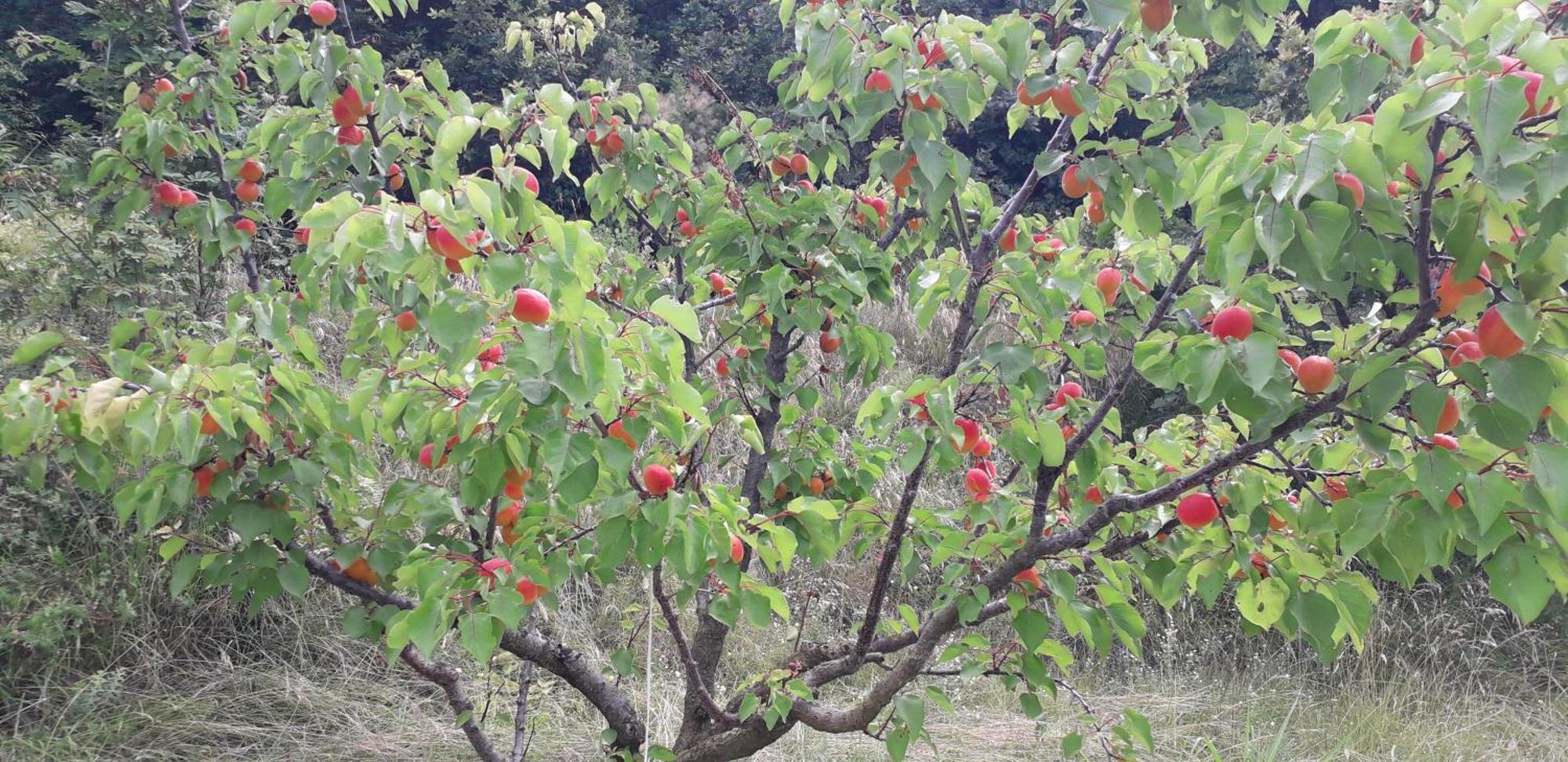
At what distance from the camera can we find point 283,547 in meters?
1.61

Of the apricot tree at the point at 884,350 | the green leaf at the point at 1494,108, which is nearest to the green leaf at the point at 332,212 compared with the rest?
the apricot tree at the point at 884,350

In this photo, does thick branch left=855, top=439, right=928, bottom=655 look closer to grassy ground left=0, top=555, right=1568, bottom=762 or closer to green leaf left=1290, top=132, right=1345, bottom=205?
green leaf left=1290, top=132, right=1345, bottom=205

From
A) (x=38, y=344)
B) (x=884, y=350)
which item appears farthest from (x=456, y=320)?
(x=884, y=350)

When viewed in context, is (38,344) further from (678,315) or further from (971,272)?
(971,272)

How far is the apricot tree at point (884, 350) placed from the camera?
928 millimetres

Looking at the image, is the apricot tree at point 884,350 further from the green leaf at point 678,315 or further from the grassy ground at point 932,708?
the grassy ground at point 932,708

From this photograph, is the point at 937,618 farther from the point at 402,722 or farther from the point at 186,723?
the point at 186,723

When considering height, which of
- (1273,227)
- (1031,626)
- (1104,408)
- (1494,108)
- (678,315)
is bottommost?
(1031,626)

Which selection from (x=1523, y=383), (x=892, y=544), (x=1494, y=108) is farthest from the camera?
(x=892, y=544)

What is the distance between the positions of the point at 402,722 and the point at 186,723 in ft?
1.96

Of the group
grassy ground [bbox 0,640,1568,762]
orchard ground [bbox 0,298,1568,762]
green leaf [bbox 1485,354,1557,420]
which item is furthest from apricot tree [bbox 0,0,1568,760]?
grassy ground [bbox 0,640,1568,762]

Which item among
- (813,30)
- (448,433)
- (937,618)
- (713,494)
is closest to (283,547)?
(448,433)

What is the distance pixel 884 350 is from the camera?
1.99 m

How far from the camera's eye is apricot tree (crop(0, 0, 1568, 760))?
36.5 inches
